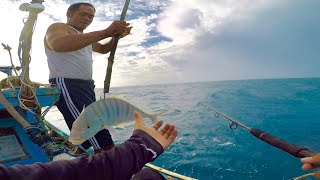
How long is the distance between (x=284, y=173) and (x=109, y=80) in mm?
6397

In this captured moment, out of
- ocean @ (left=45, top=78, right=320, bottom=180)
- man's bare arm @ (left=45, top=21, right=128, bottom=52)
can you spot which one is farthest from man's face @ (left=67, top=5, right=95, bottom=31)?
ocean @ (left=45, top=78, right=320, bottom=180)

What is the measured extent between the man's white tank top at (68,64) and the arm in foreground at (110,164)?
2.08m

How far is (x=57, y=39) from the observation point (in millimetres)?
2645

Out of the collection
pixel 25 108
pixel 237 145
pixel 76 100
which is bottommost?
pixel 237 145

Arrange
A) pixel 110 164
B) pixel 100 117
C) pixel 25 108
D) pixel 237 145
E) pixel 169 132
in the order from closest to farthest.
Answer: pixel 110 164 < pixel 169 132 < pixel 100 117 < pixel 25 108 < pixel 237 145

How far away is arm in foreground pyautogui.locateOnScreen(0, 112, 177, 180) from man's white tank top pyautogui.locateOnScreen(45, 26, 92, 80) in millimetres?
2083

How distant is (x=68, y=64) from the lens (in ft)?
10.0

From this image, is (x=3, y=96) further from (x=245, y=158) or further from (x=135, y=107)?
(x=245, y=158)

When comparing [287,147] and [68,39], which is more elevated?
[68,39]

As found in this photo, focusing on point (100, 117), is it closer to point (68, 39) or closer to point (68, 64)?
point (68, 39)

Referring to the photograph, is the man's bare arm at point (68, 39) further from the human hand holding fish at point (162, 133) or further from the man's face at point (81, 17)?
the human hand holding fish at point (162, 133)

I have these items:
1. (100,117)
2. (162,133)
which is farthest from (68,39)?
(162,133)

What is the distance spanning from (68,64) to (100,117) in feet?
5.25

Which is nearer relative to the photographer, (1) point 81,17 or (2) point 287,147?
(2) point 287,147
